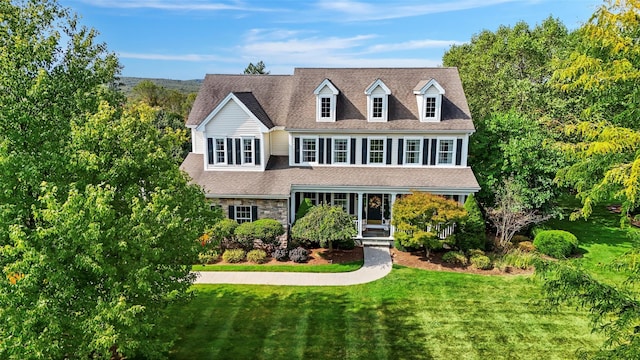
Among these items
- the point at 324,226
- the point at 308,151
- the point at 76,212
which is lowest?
the point at 324,226

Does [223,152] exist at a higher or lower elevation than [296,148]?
lower

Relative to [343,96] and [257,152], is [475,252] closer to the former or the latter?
[343,96]

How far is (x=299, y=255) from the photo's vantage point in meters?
22.5

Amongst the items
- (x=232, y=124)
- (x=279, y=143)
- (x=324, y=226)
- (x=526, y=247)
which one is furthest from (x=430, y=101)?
(x=232, y=124)

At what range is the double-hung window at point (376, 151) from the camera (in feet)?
86.3

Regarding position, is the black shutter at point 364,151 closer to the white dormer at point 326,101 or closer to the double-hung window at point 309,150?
the white dormer at point 326,101

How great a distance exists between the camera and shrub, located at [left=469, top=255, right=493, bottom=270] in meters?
21.8

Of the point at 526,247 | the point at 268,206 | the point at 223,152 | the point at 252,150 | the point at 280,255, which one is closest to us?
the point at 280,255

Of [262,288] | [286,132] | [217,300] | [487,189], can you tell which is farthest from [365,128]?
[217,300]

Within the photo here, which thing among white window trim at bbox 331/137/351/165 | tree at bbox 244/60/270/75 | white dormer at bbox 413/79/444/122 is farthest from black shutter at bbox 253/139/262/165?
tree at bbox 244/60/270/75

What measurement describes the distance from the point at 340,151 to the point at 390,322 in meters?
11.9

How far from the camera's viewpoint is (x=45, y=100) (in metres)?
11.0

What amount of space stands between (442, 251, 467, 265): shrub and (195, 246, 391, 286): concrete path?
115 inches

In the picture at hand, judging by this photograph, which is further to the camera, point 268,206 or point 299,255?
point 268,206
